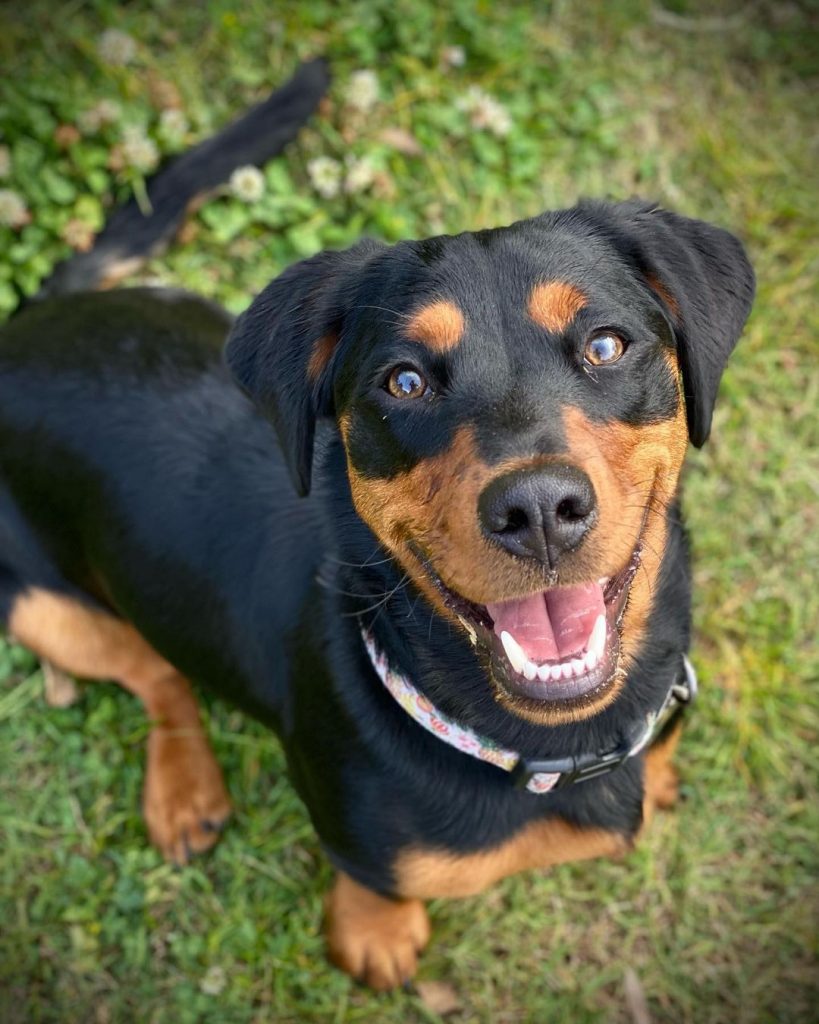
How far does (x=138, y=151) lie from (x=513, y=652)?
10.7 ft

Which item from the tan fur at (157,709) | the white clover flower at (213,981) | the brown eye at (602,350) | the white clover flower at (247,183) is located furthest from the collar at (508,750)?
the white clover flower at (247,183)

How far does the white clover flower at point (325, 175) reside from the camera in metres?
4.64

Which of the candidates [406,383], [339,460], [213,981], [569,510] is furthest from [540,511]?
[213,981]

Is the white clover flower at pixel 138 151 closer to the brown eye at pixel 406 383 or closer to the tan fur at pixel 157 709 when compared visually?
the tan fur at pixel 157 709

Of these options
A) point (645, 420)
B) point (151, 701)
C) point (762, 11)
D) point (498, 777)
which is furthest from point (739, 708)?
point (762, 11)

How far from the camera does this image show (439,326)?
2.32 m

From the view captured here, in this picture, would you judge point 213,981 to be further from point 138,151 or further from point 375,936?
point 138,151

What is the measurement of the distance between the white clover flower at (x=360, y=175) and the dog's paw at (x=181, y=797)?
2674 mm

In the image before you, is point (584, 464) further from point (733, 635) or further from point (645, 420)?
point (733, 635)

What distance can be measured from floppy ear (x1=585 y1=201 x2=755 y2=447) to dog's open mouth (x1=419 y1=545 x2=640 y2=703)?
1.68ft

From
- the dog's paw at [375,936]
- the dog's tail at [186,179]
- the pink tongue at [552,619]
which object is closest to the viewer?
the pink tongue at [552,619]

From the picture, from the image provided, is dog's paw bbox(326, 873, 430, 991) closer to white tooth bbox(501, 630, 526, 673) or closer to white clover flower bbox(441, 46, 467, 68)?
white tooth bbox(501, 630, 526, 673)

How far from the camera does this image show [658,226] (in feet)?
8.29

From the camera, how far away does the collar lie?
8.51 feet
